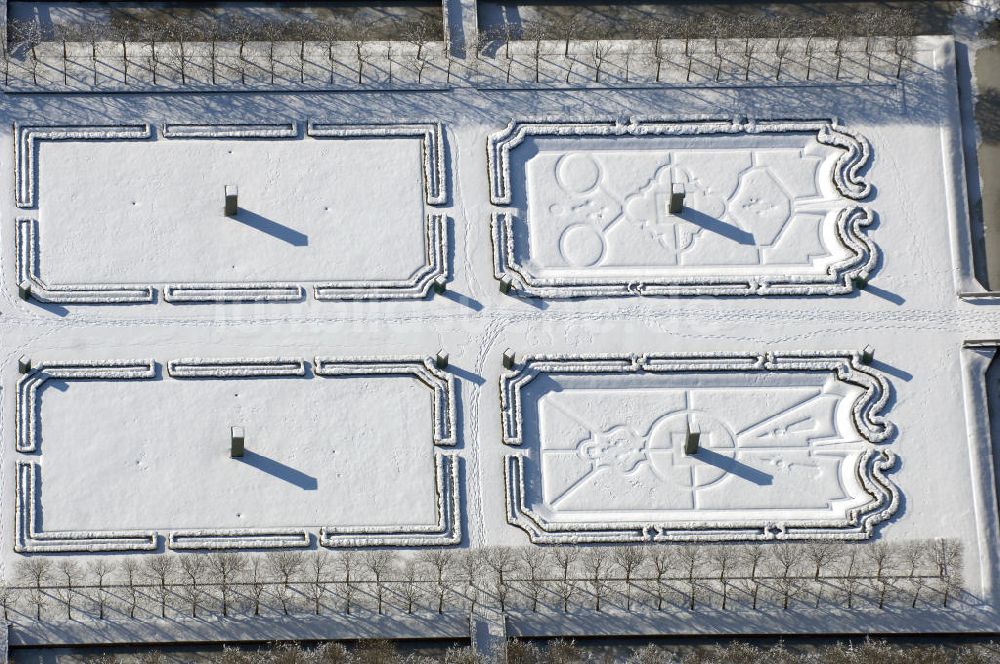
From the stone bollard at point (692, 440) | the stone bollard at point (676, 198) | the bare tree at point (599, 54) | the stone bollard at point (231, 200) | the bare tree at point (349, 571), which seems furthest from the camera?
the bare tree at point (599, 54)

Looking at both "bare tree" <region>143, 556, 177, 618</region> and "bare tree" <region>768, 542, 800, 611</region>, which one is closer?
"bare tree" <region>143, 556, 177, 618</region>

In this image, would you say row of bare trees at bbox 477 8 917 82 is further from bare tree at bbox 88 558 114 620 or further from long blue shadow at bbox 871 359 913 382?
bare tree at bbox 88 558 114 620

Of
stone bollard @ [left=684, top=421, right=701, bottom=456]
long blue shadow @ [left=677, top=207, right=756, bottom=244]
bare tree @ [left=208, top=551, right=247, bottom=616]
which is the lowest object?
bare tree @ [left=208, top=551, right=247, bottom=616]

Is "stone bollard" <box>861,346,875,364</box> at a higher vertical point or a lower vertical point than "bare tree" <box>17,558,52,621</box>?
higher

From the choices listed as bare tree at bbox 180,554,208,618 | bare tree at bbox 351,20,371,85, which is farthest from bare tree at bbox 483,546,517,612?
bare tree at bbox 351,20,371,85

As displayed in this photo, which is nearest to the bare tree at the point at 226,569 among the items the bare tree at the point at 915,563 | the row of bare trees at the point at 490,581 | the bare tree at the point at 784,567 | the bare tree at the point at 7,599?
the row of bare trees at the point at 490,581

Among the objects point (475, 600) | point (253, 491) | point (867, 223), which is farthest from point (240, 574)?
point (867, 223)

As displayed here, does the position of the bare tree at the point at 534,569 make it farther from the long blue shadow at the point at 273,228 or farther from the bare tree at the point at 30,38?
the bare tree at the point at 30,38

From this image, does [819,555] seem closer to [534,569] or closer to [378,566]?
[534,569]
